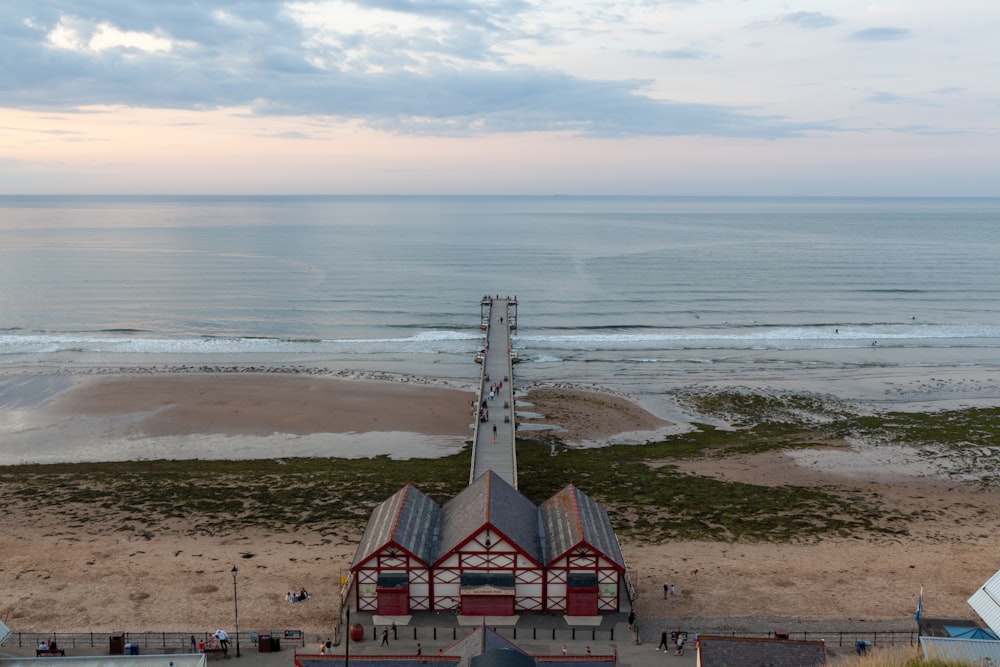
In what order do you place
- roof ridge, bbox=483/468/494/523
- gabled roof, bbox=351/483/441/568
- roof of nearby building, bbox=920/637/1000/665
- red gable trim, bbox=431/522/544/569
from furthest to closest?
gabled roof, bbox=351/483/441/568 → roof ridge, bbox=483/468/494/523 → red gable trim, bbox=431/522/544/569 → roof of nearby building, bbox=920/637/1000/665

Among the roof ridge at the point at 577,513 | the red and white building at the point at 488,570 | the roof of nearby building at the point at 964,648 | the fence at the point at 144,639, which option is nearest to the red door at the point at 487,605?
the red and white building at the point at 488,570

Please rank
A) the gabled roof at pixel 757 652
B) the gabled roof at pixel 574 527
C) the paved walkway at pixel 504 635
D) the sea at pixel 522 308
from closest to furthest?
the gabled roof at pixel 757 652, the paved walkway at pixel 504 635, the gabled roof at pixel 574 527, the sea at pixel 522 308

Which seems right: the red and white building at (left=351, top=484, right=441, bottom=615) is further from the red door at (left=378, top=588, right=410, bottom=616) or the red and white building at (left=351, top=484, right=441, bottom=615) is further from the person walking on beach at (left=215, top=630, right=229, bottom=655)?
the person walking on beach at (left=215, top=630, right=229, bottom=655)

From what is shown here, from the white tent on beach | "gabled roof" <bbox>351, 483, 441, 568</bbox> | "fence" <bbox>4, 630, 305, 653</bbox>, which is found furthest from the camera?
"gabled roof" <bbox>351, 483, 441, 568</bbox>

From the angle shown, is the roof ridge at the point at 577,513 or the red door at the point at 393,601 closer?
the red door at the point at 393,601

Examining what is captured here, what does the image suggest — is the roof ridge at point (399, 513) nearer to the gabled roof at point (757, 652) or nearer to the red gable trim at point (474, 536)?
the red gable trim at point (474, 536)

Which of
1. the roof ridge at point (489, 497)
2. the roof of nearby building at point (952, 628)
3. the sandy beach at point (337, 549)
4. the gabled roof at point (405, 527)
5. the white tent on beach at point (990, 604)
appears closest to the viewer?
the white tent on beach at point (990, 604)

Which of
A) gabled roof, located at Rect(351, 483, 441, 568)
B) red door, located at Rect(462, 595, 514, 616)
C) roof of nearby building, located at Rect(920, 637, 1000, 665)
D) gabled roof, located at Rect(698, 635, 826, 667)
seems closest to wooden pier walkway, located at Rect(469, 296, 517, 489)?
gabled roof, located at Rect(351, 483, 441, 568)
